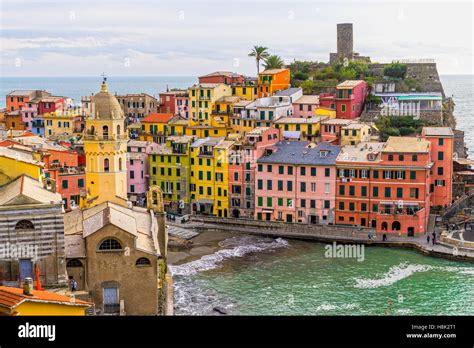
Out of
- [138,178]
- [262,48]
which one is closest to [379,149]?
[138,178]

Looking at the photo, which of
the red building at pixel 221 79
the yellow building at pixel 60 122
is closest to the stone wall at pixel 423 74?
the red building at pixel 221 79

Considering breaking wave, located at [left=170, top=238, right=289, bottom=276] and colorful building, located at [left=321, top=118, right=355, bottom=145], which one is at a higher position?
colorful building, located at [left=321, top=118, right=355, bottom=145]

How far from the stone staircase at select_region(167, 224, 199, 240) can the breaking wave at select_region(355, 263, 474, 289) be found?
14.2m

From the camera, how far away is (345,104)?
6059 cm

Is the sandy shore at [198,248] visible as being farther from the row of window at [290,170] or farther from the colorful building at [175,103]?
the colorful building at [175,103]

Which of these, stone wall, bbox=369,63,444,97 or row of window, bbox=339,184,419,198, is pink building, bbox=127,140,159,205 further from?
stone wall, bbox=369,63,444,97

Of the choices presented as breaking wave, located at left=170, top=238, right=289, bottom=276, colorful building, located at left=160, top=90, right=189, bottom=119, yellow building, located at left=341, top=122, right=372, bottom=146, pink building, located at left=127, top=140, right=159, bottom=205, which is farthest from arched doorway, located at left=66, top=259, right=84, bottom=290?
colorful building, located at left=160, top=90, right=189, bottom=119

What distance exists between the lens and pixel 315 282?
116 ft

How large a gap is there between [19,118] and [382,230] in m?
42.6

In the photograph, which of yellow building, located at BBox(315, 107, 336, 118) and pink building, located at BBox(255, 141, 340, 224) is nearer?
pink building, located at BBox(255, 141, 340, 224)

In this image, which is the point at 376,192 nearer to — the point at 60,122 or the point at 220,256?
the point at 220,256

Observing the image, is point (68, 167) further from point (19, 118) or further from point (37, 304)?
point (37, 304)

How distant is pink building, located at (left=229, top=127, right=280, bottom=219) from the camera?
49312 millimetres

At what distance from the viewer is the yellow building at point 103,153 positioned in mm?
30656
